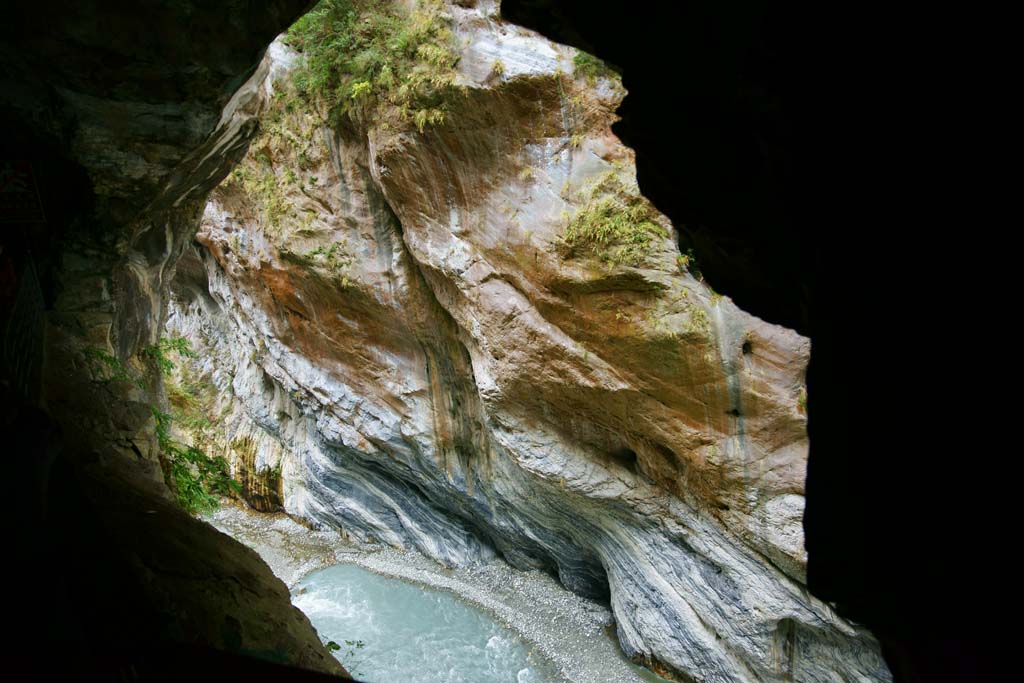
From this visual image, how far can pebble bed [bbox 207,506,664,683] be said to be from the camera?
374 inches

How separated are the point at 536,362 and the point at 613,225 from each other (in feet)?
6.67

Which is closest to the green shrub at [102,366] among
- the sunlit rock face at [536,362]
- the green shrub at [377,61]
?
the sunlit rock face at [536,362]

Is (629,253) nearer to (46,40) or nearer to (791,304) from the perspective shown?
(791,304)

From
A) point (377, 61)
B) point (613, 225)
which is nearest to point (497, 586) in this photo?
point (613, 225)

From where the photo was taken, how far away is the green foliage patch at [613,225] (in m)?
7.10

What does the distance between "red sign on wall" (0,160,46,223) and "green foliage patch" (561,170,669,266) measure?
5046mm

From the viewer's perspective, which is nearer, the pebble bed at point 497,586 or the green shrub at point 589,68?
the green shrub at point 589,68

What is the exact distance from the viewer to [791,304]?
3.90m

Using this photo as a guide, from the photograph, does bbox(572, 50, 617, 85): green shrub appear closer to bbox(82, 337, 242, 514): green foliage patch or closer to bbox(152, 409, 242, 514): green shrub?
bbox(82, 337, 242, 514): green foliage patch

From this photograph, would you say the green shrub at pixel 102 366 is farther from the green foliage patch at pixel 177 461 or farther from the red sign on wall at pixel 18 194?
the red sign on wall at pixel 18 194

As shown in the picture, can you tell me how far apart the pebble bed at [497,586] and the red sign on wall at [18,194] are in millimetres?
8540

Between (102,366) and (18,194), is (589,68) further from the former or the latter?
(102,366)

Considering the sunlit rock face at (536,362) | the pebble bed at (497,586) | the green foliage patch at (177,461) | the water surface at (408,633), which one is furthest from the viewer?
the pebble bed at (497,586)

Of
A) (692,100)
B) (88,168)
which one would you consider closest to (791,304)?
(692,100)
